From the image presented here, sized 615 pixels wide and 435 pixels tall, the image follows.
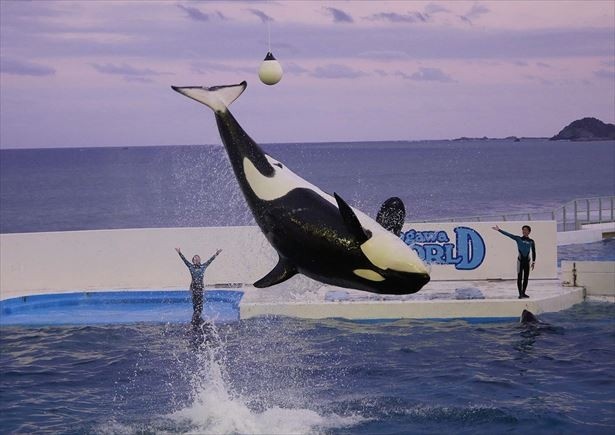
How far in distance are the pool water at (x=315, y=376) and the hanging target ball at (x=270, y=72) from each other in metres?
6.30

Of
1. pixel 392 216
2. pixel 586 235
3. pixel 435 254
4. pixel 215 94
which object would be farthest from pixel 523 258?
pixel 215 94

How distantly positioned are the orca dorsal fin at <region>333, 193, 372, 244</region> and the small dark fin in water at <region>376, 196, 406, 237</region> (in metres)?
0.35

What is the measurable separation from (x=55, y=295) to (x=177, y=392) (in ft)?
18.4

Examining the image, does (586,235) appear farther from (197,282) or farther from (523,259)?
(197,282)

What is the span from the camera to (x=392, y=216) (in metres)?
5.10

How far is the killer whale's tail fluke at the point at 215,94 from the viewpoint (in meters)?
5.03

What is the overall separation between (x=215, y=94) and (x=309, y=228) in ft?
2.93

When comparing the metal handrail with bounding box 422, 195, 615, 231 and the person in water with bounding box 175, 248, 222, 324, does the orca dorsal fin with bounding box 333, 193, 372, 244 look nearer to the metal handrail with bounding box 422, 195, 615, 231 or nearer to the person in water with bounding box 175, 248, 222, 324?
the person in water with bounding box 175, 248, 222, 324

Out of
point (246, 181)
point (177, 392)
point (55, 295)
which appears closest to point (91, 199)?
point (55, 295)

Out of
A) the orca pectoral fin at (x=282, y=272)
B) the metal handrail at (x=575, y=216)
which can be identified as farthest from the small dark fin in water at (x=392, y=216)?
the metal handrail at (x=575, y=216)

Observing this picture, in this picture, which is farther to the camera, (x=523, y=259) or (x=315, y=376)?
(x=523, y=259)

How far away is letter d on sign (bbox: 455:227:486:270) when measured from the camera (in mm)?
17641

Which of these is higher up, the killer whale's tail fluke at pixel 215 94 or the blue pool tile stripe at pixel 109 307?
the killer whale's tail fluke at pixel 215 94

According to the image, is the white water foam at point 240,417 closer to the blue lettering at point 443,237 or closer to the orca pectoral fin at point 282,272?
the orca pectoral fin at point 282,272
